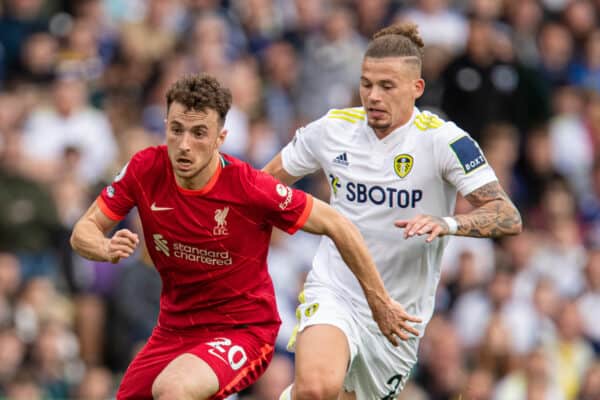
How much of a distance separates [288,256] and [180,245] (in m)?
5.73

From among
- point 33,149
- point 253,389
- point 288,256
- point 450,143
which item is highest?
point 450,143

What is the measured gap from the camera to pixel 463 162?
8.79 m

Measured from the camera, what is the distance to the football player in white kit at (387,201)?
878cm

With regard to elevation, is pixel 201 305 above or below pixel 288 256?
above

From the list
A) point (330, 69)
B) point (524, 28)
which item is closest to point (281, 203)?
point (330, 69)

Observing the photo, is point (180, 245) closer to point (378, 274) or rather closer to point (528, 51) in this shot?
point (378, 274)

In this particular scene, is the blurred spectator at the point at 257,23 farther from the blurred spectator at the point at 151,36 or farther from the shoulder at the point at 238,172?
the shoulder at the point at 238,172

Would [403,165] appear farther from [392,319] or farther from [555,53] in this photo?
[555,53]

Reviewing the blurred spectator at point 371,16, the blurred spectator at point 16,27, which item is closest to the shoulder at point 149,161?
the blurred spectator at point 16,27

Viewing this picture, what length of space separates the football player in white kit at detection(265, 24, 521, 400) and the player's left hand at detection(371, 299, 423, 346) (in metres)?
0.46

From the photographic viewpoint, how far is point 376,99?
8891 millimetres

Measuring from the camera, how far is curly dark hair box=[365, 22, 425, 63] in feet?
29.3

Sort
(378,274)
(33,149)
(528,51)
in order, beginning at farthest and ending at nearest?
(528,51), (33,149), (378,274)

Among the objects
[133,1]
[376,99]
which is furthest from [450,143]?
[133,1]
